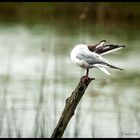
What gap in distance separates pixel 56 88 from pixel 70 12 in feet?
26.5

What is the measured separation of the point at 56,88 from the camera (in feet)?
35.4

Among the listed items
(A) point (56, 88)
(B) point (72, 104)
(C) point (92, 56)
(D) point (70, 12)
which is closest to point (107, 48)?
(C) point (92, 56)

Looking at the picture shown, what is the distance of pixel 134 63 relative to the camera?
13469 mm

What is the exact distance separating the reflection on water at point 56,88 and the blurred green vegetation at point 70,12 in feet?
2.28

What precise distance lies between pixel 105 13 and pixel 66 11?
1933 mm

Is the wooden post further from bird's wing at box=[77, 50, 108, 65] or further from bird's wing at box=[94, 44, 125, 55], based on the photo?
bird's wing at box=[94, 44, 125, 55]

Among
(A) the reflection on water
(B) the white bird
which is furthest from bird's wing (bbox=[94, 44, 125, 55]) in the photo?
(A) the reflection on water

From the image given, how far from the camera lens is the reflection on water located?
8.34 metres

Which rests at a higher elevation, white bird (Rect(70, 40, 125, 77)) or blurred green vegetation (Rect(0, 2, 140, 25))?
blurred green vegetation (Rect(0, 2, 140, 25))

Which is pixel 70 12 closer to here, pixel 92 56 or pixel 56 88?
pixel 56 88

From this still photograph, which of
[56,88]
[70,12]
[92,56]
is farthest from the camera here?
[70,12]

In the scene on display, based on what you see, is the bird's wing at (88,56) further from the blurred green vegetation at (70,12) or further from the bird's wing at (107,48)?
the blurred green vegetation at (70,12)

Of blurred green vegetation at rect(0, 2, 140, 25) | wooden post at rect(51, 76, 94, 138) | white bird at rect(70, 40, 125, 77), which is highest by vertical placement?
blurred green vegetation at rect(0, 2, 140, 25)

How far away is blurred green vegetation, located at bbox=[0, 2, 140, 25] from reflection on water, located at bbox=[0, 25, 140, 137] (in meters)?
0.70
